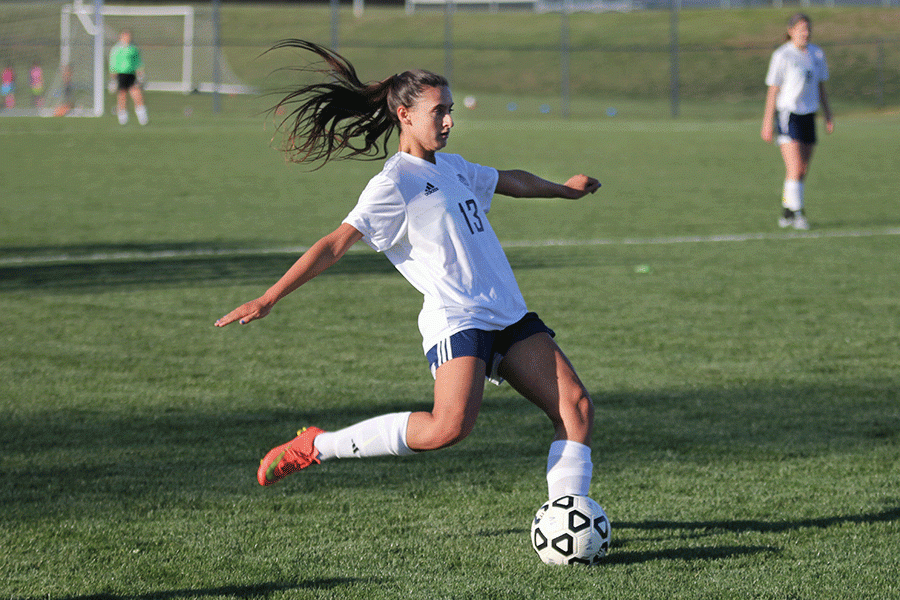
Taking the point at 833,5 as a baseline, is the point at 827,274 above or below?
below

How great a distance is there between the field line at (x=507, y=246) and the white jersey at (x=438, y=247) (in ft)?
22.9

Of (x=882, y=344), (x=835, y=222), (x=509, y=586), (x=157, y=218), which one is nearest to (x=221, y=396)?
(x=509, y=586)

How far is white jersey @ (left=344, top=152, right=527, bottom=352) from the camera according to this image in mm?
4121

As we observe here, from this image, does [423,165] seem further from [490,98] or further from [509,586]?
[490,98]

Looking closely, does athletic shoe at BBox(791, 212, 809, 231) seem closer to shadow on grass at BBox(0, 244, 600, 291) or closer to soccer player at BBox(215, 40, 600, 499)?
shadow on grass at BBox(0, 244, 600, 291)

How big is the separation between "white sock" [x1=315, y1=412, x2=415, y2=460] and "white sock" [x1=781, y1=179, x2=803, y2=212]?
31.0 feet

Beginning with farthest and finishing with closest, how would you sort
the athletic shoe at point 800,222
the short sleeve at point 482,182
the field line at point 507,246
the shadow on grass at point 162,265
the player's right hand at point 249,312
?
the athletic shoe at point 800,222 → the field line at point 507,246 → the shadow on grass at point 162,265 → the short sleeve at point 482,182 → the player's right hand at point 249,312

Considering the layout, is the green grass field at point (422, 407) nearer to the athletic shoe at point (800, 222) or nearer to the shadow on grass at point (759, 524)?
the shadow on grass at point (759, 524)

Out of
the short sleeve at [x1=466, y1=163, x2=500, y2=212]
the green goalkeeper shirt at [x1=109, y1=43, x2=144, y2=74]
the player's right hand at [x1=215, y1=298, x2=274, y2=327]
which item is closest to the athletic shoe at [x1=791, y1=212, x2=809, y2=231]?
the short sleeve at [x1=466, y1=163, x2=500, y2=212]

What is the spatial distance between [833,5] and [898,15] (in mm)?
7139

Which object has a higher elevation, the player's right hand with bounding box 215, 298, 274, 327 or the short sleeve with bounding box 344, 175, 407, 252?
the short sleeve with bounding box 344, 175, 407, 252

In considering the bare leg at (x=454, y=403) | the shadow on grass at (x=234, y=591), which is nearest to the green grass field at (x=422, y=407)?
the shadow on grass at (x=234, y=591)

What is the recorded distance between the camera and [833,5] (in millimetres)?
56062

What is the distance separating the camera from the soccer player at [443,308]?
4.01m
